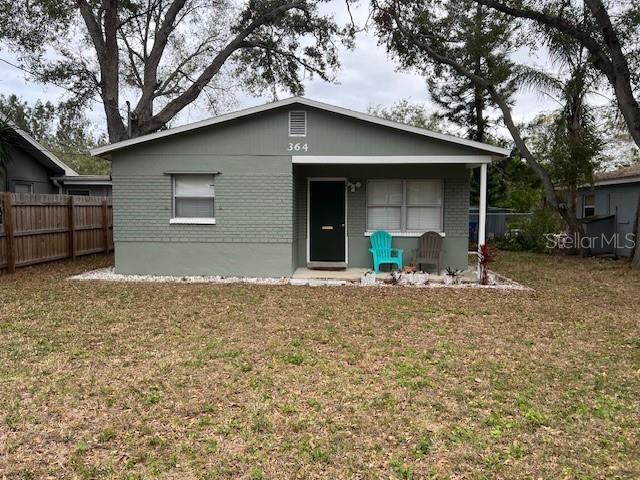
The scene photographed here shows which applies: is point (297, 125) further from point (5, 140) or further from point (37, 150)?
point (37, 150)

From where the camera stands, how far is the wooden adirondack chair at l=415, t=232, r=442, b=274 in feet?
35.2

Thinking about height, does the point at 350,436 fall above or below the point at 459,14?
below

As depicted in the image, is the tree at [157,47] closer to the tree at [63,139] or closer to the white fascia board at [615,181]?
the white fascia board at [615,181]

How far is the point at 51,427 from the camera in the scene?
3.40 meters

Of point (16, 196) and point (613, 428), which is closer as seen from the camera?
point (613, 428)

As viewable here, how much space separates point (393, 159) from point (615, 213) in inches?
412

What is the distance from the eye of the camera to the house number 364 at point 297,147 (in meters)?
9.98

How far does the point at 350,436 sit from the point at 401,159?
7.34 metres

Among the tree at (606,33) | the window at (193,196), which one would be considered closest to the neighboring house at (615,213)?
the tree at (606,33)

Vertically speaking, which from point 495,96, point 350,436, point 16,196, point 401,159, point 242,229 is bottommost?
point 350,436

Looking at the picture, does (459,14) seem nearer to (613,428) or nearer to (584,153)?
(584,153)

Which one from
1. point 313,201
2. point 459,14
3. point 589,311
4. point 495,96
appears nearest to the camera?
point 589,311

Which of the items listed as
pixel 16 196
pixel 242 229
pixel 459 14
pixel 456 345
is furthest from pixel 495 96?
pixel 16 196

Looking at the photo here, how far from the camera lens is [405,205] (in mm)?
11109
